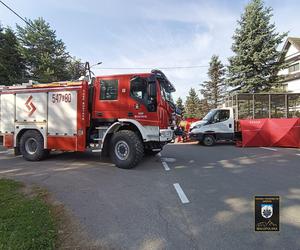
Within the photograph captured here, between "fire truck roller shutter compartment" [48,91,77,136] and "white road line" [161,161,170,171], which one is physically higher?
"fire truck roller shutter compartment" [48,91,77,136]

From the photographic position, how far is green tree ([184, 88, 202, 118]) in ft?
202

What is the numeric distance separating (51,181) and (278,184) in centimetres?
599

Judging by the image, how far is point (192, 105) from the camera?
66250mm

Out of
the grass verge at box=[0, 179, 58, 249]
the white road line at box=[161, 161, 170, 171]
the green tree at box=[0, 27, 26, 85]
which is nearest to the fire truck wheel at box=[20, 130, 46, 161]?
the white road line at box=[161, 161, 170, 171]

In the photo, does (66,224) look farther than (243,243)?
Yes

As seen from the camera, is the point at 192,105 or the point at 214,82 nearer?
the point at 214,82

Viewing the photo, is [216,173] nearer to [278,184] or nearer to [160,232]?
[278,184]

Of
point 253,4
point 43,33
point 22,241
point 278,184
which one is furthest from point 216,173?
point 43,33

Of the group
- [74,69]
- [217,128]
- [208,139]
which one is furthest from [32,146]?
[74,69]

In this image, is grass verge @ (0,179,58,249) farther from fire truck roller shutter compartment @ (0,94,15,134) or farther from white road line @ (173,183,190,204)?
fire truck roller shutter compartment @ (0,94,15,134)

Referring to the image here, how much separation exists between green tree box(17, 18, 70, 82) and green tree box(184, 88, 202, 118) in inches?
1150

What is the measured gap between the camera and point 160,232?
424cm

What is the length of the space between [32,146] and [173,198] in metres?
7.37

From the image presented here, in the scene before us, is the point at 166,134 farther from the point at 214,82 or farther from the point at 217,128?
the point at 214,82
